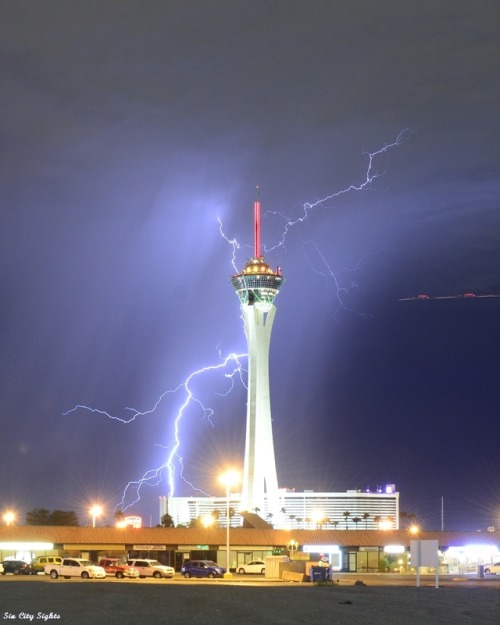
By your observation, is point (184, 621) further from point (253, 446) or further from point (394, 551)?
point (253, 446)

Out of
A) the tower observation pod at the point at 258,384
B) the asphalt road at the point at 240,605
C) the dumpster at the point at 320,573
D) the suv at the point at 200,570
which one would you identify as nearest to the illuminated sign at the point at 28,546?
the suv at the point at 200,570

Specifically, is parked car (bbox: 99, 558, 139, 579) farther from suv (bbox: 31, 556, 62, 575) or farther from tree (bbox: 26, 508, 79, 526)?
tree (bbox: 26, 508, 79, 526)

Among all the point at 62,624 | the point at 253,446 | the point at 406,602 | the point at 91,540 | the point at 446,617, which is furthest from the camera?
the point at 253,446

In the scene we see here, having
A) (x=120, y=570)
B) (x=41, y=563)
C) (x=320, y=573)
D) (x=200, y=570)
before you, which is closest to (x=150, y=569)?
(x=120, y=570)

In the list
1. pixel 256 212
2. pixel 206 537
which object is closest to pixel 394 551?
pixel 206 537

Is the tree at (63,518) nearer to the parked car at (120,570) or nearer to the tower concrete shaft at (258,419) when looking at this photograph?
the tower concrete shaft at (258,419)

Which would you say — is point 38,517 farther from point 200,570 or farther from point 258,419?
point 200,570
